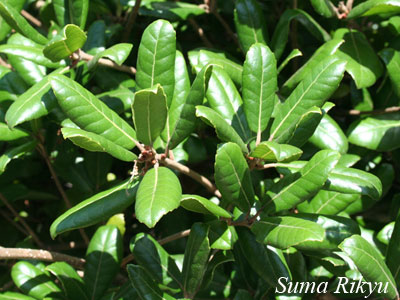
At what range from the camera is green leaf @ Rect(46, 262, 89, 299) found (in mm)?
1555

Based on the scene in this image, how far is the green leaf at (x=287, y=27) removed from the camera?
170 centimetres

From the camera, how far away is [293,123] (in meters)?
1.34

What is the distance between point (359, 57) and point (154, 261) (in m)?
0.94

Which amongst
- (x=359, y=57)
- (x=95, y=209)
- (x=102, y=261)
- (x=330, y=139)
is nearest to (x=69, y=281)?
(x=102, y=261)

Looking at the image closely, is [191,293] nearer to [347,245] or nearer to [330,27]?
[347,245]

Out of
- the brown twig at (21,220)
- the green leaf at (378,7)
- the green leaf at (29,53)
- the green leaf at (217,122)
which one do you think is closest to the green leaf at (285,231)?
the green leaf at (217,122)

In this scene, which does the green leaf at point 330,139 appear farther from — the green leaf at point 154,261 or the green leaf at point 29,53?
the green leaf at point 29,53

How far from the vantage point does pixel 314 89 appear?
1.40 metres

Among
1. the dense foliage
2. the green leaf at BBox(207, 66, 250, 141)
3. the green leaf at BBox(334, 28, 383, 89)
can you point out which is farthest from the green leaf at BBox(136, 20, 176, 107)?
the green leaf at BBox(334, 28, 383, 89)

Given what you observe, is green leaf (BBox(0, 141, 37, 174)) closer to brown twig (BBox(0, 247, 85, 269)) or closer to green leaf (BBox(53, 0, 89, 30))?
brown twig (BBox(0, 247, 85, 269))

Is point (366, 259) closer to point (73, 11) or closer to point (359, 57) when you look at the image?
point (359, 57)

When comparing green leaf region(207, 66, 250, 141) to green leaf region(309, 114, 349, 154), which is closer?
green leaf region(207, 66, 250, 141)

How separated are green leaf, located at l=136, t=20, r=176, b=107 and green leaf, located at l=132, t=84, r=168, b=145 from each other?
0.44ft

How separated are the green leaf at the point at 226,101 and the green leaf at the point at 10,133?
66 centimetres
